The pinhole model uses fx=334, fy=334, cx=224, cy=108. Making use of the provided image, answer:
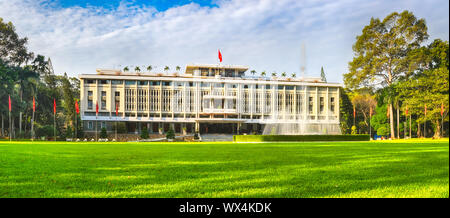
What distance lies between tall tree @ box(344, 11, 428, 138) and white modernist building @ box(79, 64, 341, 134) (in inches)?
560

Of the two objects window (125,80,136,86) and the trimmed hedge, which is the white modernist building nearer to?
window (125,80,136,86)

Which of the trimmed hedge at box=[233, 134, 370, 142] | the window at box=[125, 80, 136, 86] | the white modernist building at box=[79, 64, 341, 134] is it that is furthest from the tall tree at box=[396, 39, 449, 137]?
the window at box=[125, 80, 136, 86]

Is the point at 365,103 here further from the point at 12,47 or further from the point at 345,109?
the point at 12,47

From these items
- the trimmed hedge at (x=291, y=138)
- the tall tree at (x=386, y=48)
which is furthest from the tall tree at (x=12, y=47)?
the tall tree at (x=386, y=48)

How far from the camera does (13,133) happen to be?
43781 mm

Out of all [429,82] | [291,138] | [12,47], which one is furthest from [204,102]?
[429,82]

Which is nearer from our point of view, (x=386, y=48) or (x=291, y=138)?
(x=291, y=138)

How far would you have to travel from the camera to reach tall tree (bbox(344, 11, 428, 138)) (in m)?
39.9

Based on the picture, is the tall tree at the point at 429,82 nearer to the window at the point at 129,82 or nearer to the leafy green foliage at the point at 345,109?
the leafy green foliage at the point at 345,109

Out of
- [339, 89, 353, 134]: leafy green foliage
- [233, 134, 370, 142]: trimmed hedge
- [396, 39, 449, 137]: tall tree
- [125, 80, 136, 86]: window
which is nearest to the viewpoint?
[233, 134, 370, 142]: trimmed hedge

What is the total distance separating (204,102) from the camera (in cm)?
5906

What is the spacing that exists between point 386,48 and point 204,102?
30.2 m
